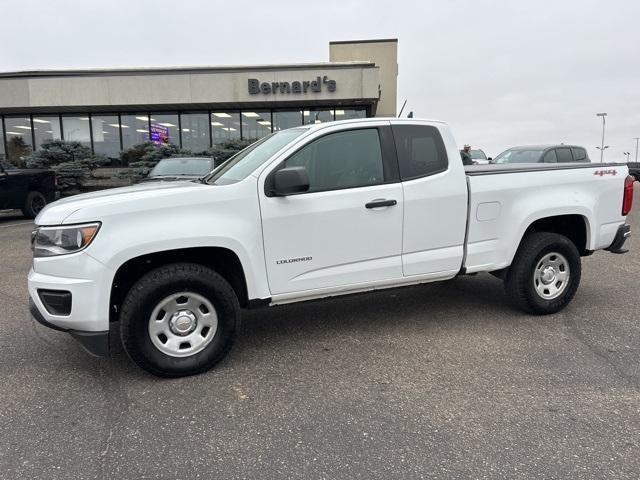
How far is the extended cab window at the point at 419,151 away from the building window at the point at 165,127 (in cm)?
1873

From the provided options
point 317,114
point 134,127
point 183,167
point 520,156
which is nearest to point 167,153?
point 134,127

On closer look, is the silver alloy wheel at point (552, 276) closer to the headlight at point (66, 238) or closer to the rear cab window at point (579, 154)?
the headlight at point (66, 238)

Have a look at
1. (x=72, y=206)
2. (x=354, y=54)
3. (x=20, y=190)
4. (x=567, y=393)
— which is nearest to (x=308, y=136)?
(x=72, y=206)

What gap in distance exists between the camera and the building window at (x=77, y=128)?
21812mm

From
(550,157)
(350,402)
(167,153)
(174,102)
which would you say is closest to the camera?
(350,402)

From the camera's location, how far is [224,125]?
2164cm

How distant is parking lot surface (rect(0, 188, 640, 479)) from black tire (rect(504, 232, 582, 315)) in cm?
16

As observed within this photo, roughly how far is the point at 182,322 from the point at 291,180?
1306mm

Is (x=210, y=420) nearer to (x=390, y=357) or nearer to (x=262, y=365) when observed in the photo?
(x=262, y=365)

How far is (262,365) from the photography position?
3.88m

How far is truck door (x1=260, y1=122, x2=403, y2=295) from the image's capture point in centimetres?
382

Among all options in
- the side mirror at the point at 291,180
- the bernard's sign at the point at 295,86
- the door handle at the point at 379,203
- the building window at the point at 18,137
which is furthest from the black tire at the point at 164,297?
the building window at the point at 18,137

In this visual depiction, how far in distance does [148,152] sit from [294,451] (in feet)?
61.5

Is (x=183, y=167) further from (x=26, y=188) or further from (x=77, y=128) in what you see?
(x=77, y=128)
